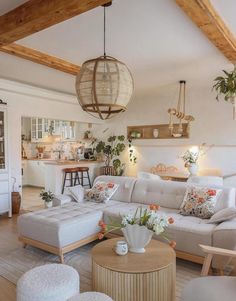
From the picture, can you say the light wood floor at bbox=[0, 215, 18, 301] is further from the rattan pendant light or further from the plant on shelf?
the rattan pendant light

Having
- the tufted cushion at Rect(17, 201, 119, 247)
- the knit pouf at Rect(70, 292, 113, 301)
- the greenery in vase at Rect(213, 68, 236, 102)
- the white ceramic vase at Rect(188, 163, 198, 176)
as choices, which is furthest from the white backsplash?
the knit pouf at Rect(70, 292, 113, 301)

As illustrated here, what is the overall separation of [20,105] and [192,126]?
156 inches

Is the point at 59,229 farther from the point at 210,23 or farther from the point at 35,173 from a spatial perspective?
the point at 35,173

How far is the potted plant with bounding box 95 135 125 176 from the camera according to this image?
24.0 ft

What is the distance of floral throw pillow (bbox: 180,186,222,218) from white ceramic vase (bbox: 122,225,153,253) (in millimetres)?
1301

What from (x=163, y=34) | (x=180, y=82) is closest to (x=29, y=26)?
(x=163, y=34)

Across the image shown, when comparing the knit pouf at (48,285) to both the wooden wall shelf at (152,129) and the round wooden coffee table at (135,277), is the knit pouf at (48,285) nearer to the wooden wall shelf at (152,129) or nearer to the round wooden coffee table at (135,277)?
the round wooden coffee table at (135,277)

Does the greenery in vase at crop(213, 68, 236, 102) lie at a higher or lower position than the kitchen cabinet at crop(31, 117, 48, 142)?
higher

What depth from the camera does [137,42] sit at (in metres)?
3.48

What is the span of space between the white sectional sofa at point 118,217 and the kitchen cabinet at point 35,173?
4.49 meters

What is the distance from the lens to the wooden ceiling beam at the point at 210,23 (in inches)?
97.8

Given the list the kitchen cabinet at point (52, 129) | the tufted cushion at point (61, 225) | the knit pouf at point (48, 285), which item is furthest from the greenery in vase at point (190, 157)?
the knit pouf at point (48, 285)

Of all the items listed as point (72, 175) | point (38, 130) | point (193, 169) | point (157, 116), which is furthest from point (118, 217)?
point (38, 130)

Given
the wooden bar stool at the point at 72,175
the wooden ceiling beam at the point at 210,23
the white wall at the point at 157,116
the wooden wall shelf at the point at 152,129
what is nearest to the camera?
the wooden ceiling beam at the point at 210,23
